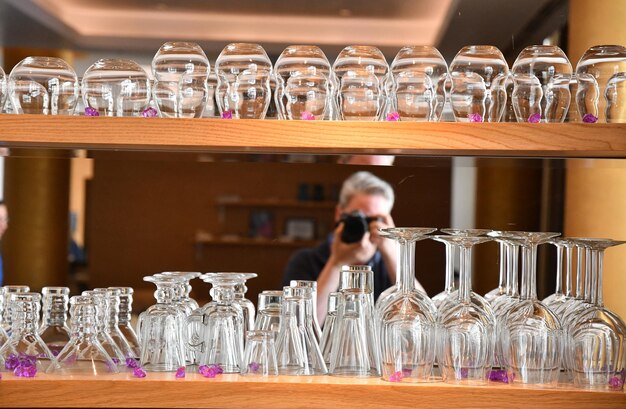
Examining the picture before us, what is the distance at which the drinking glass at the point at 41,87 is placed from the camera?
1.55 metres

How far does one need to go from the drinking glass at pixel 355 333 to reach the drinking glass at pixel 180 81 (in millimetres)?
409

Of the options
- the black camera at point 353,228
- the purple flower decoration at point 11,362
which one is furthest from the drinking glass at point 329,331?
the black camera at point 353,228

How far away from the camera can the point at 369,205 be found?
270cm

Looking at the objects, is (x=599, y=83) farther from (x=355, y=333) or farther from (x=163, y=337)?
(x=163, y=337)

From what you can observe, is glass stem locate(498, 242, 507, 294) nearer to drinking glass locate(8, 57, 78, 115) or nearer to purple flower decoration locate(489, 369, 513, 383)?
purple flower decoration locate(489, 369, 513, 383)

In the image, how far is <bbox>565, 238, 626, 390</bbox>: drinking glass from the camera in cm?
151

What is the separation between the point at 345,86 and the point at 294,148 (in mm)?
141

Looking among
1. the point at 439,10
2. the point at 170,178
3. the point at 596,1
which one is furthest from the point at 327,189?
the point at 596,1

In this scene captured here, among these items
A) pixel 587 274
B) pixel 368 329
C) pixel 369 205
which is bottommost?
pixel 368 329

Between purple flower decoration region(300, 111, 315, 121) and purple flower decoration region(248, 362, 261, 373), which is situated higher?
purple flower decoration region(300, 111, 315, 121)

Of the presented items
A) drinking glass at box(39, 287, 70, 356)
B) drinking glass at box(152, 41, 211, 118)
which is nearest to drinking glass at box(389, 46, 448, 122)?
drinking glass at box(152, 41, 211, 118)

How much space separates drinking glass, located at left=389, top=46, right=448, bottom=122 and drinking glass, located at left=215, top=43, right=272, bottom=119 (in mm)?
220

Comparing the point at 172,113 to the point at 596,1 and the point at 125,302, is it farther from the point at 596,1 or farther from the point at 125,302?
the point at 596,1

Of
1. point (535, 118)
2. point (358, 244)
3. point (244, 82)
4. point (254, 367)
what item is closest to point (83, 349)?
point (254, 367)
